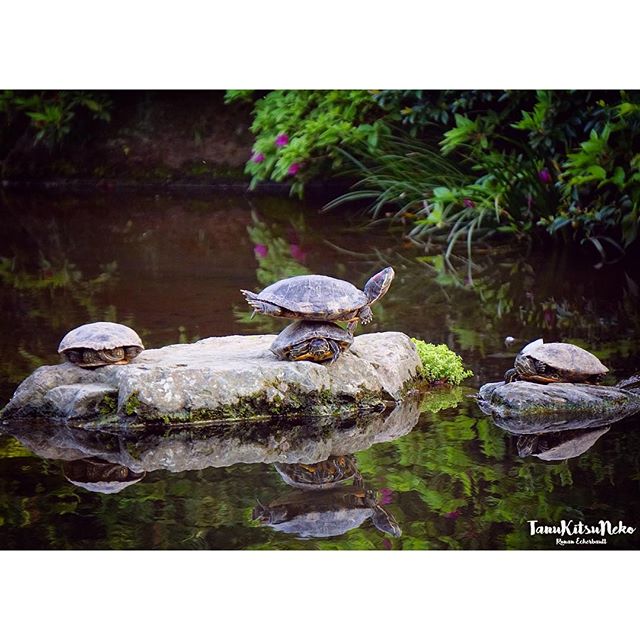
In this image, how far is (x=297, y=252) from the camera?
10.6m

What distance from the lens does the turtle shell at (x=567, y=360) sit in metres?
5.67

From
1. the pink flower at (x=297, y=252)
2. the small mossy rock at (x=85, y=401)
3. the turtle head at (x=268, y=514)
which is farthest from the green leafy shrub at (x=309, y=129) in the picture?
the turtle head at (x=268, y=514)

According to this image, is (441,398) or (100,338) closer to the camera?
(100,338)

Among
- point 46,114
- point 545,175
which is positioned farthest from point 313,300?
point 46,114

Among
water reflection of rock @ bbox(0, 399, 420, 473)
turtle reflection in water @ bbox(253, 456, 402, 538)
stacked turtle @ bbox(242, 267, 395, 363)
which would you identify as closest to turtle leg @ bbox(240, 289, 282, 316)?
Result: stacked turtle @ bbox(242, 267, 395, 363)

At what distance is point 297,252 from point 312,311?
5.08 meters

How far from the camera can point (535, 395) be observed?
562 centimetres

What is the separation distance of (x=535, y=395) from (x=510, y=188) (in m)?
4.74

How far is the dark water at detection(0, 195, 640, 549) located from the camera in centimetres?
423

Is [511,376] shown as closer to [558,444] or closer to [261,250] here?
[558,444]

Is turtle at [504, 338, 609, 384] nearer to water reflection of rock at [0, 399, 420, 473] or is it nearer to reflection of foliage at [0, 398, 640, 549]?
reflection of foliage at [0, 398, 640, 549]

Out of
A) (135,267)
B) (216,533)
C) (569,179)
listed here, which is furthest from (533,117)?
(216,533)

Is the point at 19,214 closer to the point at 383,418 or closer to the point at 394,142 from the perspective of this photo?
the point at 394,142

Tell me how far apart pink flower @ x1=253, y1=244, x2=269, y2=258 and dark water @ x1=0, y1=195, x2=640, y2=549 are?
85 mm
